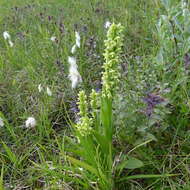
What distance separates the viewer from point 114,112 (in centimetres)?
152

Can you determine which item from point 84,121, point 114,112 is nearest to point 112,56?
point 84,121

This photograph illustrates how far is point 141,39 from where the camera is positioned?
262cm

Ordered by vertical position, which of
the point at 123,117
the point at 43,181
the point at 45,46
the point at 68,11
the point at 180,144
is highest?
the point at 68,11

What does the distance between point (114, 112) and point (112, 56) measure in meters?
0.44

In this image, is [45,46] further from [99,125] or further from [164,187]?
[164,187]

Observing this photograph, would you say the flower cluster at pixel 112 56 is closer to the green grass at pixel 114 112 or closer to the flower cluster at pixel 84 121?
the flower cluster at pixel 84 121

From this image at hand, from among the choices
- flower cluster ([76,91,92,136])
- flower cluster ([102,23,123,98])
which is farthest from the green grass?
flower cluster ([102,23,123,98])

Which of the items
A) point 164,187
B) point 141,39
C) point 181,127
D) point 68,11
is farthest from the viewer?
point 68,11

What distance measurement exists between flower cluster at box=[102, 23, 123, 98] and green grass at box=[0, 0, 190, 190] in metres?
0.24

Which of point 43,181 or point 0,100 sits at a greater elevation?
point 0,100

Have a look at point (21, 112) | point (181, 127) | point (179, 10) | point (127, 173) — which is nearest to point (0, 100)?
point (21, 112)

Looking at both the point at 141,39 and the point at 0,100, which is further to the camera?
the point at 141,39

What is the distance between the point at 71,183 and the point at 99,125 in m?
0.35

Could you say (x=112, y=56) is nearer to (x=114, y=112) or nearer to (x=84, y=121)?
(x=84, y=121)
